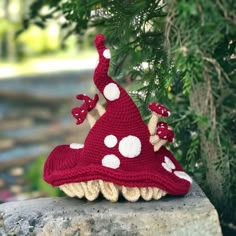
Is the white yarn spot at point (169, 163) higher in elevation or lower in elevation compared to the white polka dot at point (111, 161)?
lower

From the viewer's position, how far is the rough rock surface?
8.50 feet

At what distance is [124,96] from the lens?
271cm

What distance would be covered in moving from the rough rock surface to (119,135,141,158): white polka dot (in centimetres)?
17

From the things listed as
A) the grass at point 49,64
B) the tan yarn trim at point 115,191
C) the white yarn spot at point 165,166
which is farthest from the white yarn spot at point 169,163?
the grass at point 49,64

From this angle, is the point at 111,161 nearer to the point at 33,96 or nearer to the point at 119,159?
the point at 119,159

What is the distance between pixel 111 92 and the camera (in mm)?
2701

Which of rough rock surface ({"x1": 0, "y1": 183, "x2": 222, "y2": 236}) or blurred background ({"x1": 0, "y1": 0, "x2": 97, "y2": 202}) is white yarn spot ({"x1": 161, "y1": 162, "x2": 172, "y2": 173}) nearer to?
rough rock surface ({"x1": 0, "y1": 183, "x2": 222, "y2": 236})

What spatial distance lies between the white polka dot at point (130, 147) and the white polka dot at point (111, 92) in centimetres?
15

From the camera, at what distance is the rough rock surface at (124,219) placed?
2592 mm

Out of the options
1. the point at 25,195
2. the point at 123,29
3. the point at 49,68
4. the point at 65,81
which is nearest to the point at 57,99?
the point at 65,81

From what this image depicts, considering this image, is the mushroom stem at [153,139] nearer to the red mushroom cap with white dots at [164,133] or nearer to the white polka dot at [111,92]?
the red mushroom cap with white dots at [164,133]

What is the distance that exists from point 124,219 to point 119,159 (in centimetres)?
22

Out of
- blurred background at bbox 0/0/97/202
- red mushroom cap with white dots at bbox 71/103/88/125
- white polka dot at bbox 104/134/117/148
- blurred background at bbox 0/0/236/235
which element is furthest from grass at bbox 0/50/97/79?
white polka dot at bbox 104/134/117/148

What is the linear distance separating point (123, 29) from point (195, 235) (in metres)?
0.87
